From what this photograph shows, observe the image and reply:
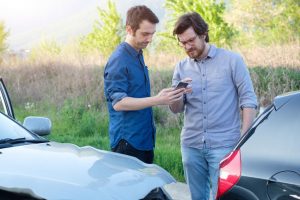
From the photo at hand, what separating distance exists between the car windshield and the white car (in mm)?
12

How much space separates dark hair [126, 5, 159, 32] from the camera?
4285 millimetres

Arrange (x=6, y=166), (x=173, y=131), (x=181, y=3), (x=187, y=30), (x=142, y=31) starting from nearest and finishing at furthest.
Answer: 1. (x=6, y=166)
2. (x=187, y=30)
3. (x=142, y=31)
4. (x=173, y=131)
5. (x=181, y=3)

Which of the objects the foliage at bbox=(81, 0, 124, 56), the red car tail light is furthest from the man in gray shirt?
the foliage at bbox=(81, 0, 124, 56)

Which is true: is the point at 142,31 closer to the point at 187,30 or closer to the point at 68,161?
the point at 187,30

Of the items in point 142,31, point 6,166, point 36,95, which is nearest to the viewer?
point 6,166

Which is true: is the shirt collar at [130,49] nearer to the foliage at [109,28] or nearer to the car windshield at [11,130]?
the car windshield at [11,130]

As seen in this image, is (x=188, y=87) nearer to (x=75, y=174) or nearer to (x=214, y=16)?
(x=75, y=174)

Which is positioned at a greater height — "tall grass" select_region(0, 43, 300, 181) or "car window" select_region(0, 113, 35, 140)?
"car window" select_region(0, 113, 35, 140)

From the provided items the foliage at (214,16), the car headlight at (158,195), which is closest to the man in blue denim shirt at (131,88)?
the car headlight at (158,195)

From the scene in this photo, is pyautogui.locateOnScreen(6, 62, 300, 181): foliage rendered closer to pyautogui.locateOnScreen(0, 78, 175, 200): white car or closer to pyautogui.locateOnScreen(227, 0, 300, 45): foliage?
pyautogui.locateOnScreen(0, 78, 175, 200): white car

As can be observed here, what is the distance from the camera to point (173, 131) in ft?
38.7

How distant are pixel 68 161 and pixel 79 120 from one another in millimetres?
10407

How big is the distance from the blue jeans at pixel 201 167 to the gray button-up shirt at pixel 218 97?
0.05 meters

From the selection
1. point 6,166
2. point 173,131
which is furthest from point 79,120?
point 6,166
